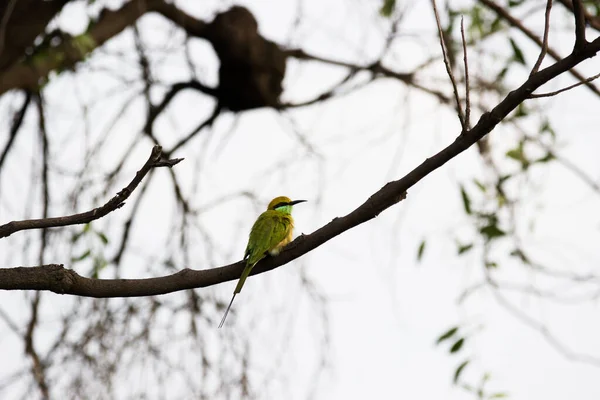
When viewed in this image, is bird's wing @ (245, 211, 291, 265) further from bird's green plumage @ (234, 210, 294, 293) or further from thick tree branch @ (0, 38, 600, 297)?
thick tree branch @ (0, 38, 600, 297)

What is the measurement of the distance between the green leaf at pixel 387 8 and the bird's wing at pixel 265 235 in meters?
1.55

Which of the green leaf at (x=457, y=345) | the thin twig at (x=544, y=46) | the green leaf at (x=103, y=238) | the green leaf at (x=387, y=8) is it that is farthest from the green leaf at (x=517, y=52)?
the green leaf at (x=103, y=238)

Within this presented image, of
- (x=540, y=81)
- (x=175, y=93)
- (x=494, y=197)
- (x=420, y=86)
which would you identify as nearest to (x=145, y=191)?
(x=175, y=93)

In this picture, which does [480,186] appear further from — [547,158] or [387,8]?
[387,8]

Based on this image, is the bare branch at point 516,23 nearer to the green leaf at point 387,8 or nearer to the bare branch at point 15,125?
the green leaf at point 387,8

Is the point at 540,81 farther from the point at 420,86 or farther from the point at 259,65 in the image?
the point at 259,65

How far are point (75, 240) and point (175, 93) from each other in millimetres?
1161

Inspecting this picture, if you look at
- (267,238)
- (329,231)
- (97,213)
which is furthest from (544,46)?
(267,238)

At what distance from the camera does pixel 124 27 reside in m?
4.15

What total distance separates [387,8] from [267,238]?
1.98 metres

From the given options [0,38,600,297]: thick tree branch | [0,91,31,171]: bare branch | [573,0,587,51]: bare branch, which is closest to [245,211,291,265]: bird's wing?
[0,38,600,297]: thick tree branch

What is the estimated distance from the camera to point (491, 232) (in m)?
3.66

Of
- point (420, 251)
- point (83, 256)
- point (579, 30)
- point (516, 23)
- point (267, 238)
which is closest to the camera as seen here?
point (579, 30)

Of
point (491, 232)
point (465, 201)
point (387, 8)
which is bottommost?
point (491, 232)
